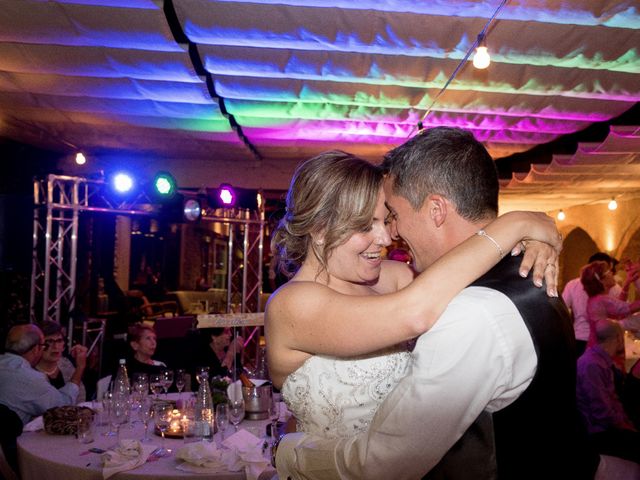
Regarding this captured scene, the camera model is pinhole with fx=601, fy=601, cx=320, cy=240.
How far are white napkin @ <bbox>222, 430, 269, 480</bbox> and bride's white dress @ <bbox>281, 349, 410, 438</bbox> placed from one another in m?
0.90

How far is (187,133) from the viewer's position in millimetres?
7379

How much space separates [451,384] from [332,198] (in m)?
0.90

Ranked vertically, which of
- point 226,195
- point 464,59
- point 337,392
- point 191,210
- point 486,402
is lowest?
point 337,392

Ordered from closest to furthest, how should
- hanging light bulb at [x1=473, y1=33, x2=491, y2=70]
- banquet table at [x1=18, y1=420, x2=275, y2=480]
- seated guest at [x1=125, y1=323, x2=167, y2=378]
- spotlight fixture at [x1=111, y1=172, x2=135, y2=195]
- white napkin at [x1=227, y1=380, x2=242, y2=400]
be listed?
banquet table at [x1=18, y1=420, x2=275, y2=480], white napkin at [x1=227, y1=380, x2=242, y2=400], hanging light bulb at [x1=473, y1=33, x2=491, y2=70], seated guest at [x1=125, y1=323, x2=167, y2=378], spotlight fixture at [x1=111, y1=172, x2=135, y2=195]

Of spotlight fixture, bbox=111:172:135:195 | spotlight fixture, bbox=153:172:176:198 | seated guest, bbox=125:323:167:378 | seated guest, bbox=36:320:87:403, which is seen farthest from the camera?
spotlight fixture, bbox=153:172:176:198

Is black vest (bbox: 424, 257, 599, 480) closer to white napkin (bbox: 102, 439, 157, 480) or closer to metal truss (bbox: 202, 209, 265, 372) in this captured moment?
white napkin (bbox: 102, 439, 157, 480)

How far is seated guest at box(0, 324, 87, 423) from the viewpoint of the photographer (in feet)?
12.8

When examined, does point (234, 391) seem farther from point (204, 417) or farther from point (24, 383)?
point (24, 383)

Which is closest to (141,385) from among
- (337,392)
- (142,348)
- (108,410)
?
(108,410)

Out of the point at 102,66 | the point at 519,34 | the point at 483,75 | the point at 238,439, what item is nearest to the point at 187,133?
the point at 102,66

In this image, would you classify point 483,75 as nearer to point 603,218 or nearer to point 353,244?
point 353,244

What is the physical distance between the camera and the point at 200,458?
2.72m

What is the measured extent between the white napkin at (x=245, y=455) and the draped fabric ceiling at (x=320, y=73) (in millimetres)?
2493

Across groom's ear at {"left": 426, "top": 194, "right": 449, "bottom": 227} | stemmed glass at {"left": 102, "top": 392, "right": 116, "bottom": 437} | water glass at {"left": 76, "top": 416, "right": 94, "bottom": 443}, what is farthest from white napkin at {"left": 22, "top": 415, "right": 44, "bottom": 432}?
→ groom's ear at {"left": 426, "top": 194, "right": 449, "bottom": 227}
